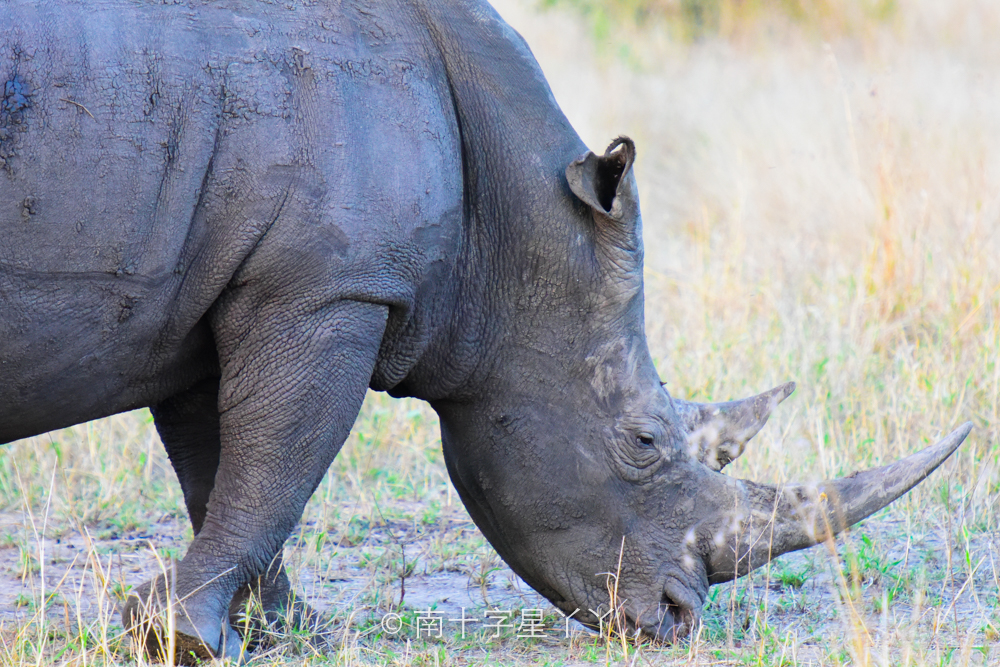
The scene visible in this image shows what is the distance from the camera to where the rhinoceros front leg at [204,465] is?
388cm

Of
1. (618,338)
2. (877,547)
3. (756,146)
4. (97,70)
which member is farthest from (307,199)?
(756,146)

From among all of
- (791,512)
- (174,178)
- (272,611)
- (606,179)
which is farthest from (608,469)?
(174,178)

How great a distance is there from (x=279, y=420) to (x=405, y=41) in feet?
3.64

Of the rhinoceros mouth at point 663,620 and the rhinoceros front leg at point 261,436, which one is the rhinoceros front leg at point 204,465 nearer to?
the rhinoceros front leg at point 261,436

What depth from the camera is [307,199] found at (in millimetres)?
3223

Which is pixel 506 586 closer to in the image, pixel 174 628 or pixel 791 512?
pixel 791 512

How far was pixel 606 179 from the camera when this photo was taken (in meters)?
3.69

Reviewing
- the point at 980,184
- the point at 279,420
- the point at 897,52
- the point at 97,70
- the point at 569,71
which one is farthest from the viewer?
the point at 569,71

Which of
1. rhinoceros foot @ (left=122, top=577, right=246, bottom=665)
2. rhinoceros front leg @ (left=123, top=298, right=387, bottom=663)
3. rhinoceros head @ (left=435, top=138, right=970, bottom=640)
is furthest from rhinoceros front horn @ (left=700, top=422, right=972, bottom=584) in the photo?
rhinoceros foot @ (left=122, top=577, right=246, bottom=665)

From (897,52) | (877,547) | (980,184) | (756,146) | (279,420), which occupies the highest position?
(897,52)

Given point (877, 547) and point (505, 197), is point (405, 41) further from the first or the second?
point (877, 547)

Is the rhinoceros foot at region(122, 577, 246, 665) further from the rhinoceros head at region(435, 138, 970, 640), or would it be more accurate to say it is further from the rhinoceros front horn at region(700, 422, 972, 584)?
the rhinoceros front horn at region(700, 422, 972, 584)

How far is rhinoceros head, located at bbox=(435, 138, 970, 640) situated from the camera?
3752 mm

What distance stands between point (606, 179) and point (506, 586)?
5.42 ft
